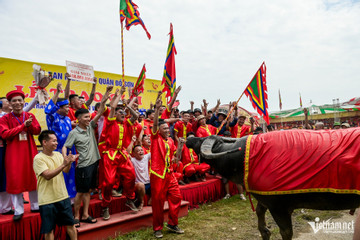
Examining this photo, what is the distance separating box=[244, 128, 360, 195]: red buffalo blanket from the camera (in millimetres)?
2465

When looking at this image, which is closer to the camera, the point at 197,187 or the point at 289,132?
the point at 289,132

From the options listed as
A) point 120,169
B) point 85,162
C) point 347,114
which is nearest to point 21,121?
point 85,162

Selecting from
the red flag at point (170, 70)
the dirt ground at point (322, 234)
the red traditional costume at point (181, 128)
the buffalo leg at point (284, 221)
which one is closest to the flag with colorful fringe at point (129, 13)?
the red flag at point (170, 70)

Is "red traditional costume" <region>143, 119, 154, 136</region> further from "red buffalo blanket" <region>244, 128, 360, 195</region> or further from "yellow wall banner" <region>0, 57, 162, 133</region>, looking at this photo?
"red buffalo blanket" <region>244, 128, 360, 195</region>

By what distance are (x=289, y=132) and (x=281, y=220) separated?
1.03 meters

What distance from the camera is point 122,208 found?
16.8 ft

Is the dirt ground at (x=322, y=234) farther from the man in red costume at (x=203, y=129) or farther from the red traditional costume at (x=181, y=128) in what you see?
the red traditional costume at (x=181, y=128)

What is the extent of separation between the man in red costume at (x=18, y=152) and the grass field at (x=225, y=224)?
167 cm

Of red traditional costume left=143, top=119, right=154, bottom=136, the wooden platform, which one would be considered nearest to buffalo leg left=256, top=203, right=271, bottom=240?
the wooden platform

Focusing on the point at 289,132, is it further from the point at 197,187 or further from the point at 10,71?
the point at 10,71

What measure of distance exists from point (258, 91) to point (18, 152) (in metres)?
5.28

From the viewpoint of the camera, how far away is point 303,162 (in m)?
2.65

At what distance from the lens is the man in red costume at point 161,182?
457 centimetres

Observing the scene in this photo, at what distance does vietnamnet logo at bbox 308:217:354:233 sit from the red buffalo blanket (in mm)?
2893
